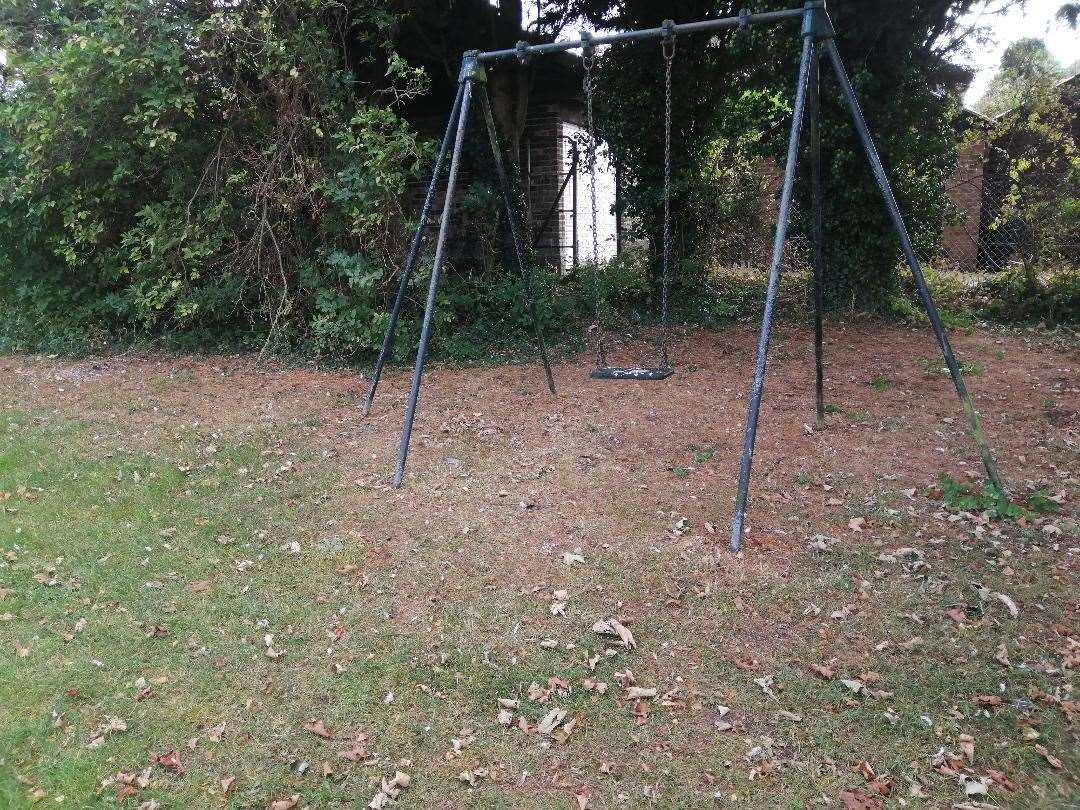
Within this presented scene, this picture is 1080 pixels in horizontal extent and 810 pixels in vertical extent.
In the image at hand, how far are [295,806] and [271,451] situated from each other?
3520mm

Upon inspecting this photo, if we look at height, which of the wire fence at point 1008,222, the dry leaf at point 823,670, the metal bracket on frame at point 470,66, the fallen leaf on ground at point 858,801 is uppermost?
the metal bracket on frame at point 470,66

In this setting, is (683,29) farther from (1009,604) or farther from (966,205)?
(966,205)

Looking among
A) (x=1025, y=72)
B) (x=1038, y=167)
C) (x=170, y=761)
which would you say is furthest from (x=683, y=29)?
(x=1038, y=167)

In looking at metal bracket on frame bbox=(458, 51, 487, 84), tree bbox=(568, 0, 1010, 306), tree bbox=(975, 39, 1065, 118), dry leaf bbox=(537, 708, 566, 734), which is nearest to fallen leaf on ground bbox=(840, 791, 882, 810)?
dry leaf bbox=(537, 708, 566, 734)

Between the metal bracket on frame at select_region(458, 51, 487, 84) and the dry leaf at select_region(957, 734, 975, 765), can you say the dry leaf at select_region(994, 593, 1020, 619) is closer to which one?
the dry leaf at select_region(957, 734, 975, 765)

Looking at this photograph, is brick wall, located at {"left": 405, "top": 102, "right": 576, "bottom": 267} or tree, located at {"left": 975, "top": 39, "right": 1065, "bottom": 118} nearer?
tree, located at {"left": 975, "top": 39, "right": 1065, "bottom": 118}

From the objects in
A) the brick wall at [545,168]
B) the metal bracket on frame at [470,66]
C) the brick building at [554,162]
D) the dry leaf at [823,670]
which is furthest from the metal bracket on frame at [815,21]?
the brick wall at [545,168]

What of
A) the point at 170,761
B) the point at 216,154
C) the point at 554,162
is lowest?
the point at 170,761

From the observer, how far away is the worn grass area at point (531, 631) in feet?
9.11

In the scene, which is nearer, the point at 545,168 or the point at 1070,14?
the point at 1070,14

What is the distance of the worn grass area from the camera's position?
2.78 metres

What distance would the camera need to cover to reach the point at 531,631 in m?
3.57

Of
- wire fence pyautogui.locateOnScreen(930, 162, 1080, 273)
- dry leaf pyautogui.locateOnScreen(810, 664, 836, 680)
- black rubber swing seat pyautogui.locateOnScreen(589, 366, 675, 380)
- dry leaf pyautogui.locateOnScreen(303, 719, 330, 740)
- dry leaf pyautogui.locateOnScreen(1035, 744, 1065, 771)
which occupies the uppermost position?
wire fence pyautogui.locateOnScreen(930, 162, 1080, 273)

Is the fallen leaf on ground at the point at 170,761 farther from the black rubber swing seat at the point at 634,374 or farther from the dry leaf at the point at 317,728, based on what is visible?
the black rubber swing seat at the point at 634,374
